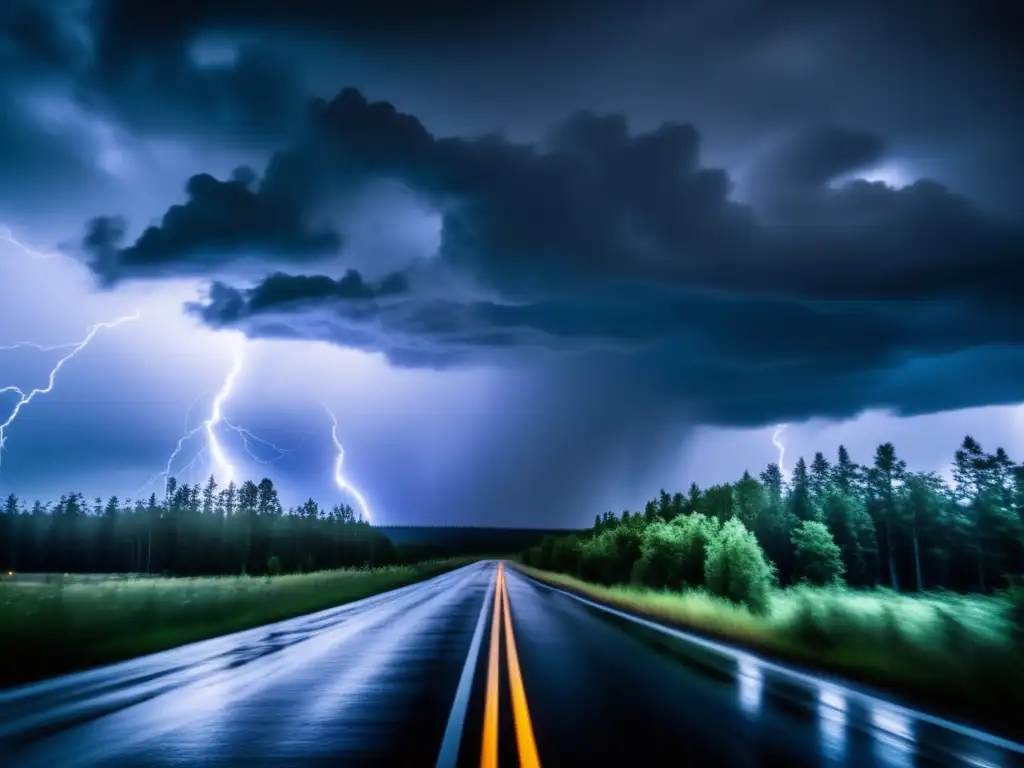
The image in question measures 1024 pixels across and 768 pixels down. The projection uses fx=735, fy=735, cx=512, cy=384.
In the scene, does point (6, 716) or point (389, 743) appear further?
point (6, 716)

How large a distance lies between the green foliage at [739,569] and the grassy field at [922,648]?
727 cm

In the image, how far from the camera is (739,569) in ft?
86.7

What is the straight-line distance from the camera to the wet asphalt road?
6137 millimetres

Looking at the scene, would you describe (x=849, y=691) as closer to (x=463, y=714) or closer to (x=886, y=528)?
(x=463, y=714)

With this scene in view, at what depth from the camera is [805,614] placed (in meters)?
15.0

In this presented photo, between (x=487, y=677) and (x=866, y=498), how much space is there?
408 ft

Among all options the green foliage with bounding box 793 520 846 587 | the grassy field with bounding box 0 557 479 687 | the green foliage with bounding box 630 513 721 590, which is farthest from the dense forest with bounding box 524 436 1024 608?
the grassy field with bounding box 0 557 479 687

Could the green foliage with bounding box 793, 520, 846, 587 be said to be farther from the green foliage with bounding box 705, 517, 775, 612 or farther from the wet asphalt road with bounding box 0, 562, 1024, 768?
the wet asphalt road with bounding box 0, 562, 1024, 768

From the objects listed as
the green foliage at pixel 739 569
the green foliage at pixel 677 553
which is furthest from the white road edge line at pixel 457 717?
the green foliage at pixel 677 553

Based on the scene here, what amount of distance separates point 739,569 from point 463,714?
20645 millimetres

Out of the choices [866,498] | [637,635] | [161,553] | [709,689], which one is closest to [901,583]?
[866,498]

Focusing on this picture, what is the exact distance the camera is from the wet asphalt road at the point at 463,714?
6.14 metres

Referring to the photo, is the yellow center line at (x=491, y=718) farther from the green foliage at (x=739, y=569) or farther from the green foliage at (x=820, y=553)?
the green foliage at (x=820, y=553)

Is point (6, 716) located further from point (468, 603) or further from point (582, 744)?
point (468, 603)
